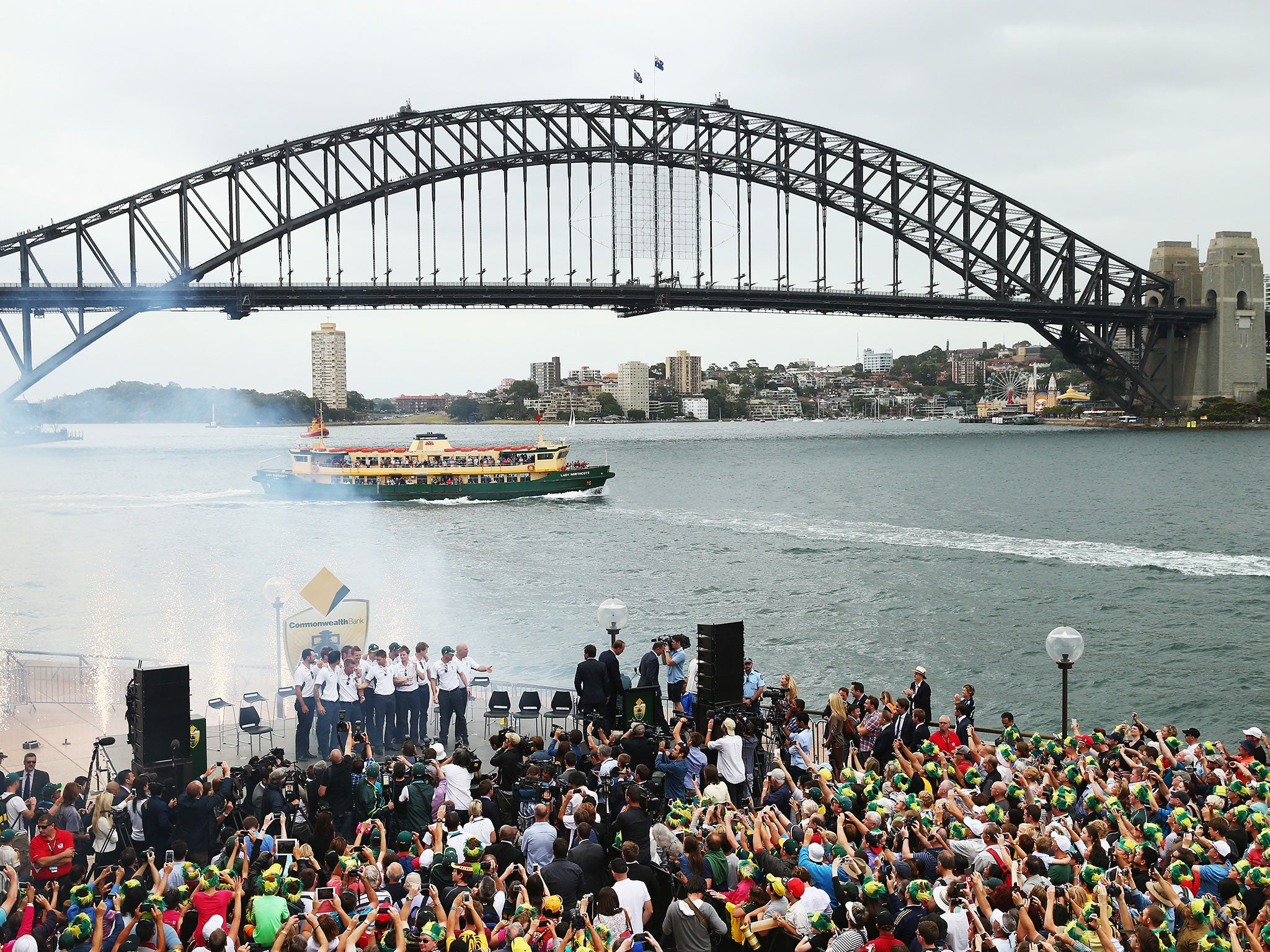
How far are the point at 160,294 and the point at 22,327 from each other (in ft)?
44.0

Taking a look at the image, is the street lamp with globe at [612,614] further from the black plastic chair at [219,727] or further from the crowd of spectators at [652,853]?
the black plastic chair at [219,727]

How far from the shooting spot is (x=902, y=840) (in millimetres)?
8320

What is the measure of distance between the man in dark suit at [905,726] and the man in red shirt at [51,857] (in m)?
7.97

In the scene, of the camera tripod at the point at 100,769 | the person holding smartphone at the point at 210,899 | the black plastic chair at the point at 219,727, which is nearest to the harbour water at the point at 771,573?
the black plastic chair at the point at 219,727

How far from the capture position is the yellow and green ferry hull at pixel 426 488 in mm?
70375

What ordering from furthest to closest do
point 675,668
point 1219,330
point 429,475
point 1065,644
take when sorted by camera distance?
point 1219,330 < point 429,475 < point 675,668 < point 1065,644

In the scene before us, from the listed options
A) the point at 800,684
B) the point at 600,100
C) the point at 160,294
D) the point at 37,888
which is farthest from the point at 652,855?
the point at 600,100

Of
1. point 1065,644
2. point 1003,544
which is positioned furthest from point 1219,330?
point 1065,644

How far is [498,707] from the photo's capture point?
1562 cm

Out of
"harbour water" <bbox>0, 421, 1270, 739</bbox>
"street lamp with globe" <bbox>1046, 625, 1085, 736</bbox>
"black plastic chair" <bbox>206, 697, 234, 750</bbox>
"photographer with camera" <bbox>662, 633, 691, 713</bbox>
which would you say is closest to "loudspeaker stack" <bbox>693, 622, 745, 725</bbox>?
"photographer with camera" <bbox>662, 633, 691, 713</bbox>

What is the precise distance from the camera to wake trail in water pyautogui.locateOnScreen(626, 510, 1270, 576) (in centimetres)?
4347

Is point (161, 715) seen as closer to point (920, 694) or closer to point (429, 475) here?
point (920, 694)

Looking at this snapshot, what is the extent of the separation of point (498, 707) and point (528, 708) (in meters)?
0.50

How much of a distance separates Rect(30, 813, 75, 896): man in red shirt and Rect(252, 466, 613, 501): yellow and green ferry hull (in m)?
61.4
